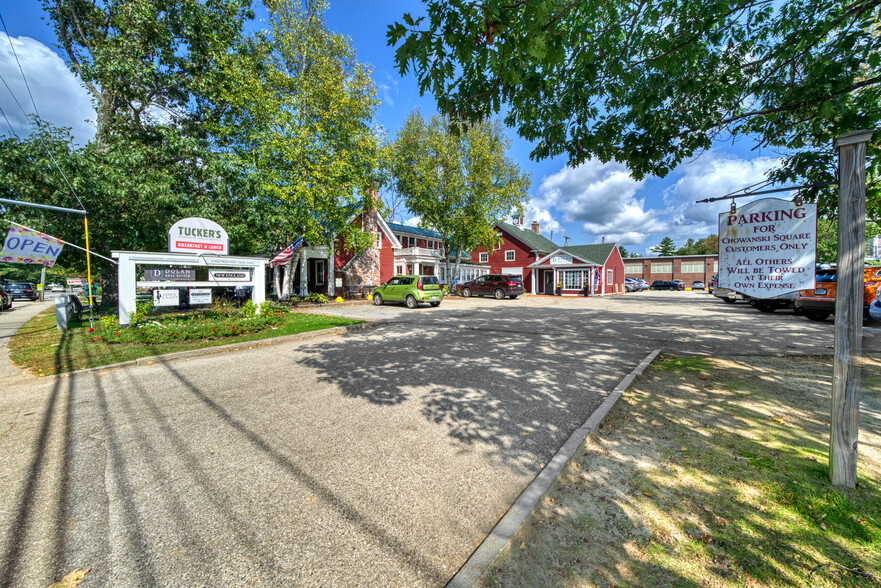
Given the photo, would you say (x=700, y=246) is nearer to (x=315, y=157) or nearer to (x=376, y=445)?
(x=315, y=157)

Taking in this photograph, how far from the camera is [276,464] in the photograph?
321 cm

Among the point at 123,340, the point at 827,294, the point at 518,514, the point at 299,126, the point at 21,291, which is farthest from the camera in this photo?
the point at 21,291

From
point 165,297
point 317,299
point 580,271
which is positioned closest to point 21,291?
point 317,299

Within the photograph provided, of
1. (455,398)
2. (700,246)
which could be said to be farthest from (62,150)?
(700,246)

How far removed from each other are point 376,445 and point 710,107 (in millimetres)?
7453

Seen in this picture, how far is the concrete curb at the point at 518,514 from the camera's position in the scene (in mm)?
1969

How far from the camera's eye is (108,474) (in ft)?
10.0

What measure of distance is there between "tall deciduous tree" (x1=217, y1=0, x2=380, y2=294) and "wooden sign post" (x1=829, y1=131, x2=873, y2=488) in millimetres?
18248

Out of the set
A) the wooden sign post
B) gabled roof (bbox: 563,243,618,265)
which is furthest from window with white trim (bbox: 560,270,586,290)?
the wooden sign post

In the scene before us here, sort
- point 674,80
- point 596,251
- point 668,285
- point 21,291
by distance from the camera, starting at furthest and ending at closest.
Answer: point 668,285, point 596,251, point 21,291, point 674,80

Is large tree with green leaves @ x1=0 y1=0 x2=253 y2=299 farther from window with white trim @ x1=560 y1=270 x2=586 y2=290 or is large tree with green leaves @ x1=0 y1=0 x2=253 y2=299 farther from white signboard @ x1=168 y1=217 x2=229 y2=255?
window with white trim @ x1=560 y1=270 x2=586 y2=290

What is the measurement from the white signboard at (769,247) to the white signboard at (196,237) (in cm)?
1217

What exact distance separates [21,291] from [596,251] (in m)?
60.6

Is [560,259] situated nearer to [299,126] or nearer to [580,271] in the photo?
[580,271]
